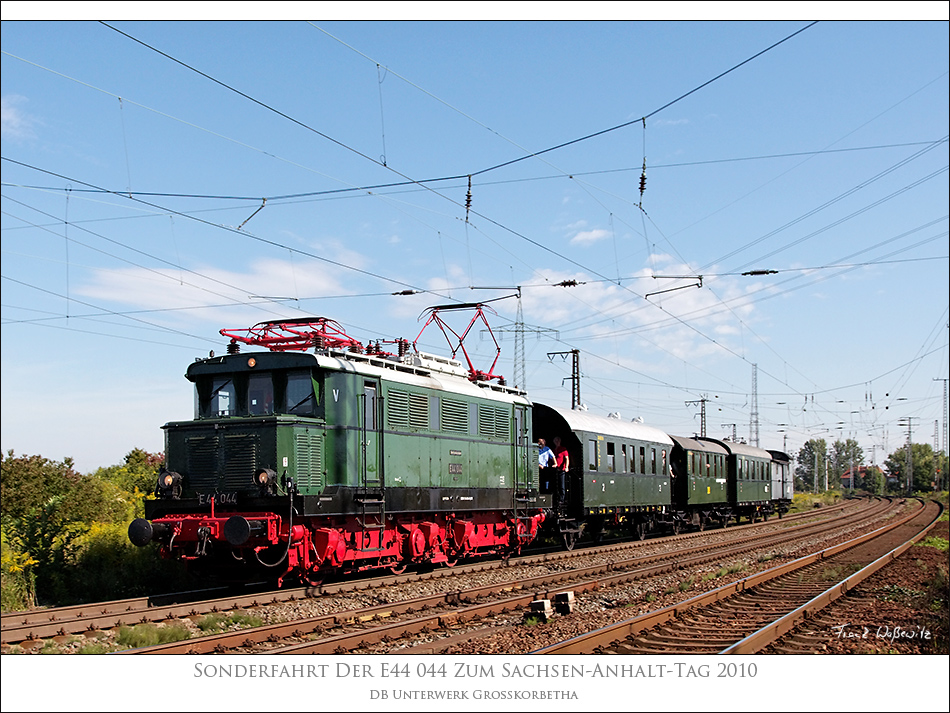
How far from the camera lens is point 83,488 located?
20094mm

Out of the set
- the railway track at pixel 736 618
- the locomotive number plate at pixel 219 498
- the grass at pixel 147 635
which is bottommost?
the railway track at pixel 736 618

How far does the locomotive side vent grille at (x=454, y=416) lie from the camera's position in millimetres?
18766

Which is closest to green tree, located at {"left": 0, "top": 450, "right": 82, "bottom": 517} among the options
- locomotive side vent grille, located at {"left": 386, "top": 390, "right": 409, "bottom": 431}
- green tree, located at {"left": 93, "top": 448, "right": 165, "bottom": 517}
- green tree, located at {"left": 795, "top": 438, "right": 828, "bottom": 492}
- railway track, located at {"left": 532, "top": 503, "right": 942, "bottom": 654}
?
green tree, located at {"left": 93, "top": 448, "right": 165, "bottom": 517}

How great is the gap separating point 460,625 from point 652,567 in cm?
871

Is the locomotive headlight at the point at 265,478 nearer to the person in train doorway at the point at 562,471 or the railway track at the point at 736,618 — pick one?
the railway track at the point at 736,618

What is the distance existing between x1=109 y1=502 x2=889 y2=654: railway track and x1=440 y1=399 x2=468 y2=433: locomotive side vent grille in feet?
12.0

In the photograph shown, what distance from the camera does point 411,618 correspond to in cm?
1304

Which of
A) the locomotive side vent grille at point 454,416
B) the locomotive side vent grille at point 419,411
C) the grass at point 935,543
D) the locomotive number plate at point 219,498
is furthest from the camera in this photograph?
the grass at point 935,543

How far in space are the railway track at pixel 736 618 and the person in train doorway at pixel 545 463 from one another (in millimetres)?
7358

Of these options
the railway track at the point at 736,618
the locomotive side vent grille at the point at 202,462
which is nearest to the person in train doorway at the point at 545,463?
the railway track at the point at 736,618

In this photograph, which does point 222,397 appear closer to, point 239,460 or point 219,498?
point 239,460

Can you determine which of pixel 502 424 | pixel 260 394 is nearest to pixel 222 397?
pixel 260 394

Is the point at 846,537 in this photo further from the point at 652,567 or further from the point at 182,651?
the point at 182,651

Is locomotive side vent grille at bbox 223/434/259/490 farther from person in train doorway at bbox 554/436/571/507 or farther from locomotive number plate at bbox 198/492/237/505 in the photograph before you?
person in train doorway at bbox 554/436/571/507
